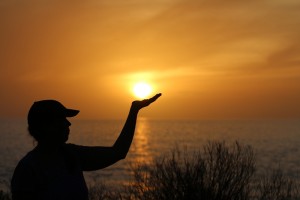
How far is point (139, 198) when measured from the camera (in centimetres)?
1731

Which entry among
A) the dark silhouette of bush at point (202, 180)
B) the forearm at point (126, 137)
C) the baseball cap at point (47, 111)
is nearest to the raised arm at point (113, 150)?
the forearm at point (126, 137)

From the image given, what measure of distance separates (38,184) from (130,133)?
2.91 ft

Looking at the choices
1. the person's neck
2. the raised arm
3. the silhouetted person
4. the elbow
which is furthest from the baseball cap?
the elbow

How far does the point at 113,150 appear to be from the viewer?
3.92m

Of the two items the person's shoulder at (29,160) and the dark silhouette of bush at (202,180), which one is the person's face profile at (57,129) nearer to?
the person's shoulder at (29,160)

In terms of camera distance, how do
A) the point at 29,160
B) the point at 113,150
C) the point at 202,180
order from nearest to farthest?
1. the point at 29,160
2. the point at 113,150
3. the point at 202,180

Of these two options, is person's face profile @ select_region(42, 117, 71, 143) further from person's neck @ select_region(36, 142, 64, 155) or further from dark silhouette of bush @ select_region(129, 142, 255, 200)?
dark silhouette of bush @ select_region(129, 142, 255, 200)

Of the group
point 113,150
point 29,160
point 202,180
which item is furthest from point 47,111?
point 202,180

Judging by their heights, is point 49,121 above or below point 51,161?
above

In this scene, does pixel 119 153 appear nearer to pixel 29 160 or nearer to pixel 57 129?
pixel 57 129

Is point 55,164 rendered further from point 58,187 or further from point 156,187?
point 156,187

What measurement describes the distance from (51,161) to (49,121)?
0.95 ft

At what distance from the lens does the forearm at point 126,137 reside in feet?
13.0

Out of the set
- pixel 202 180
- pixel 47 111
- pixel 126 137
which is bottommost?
pixel 202 180
